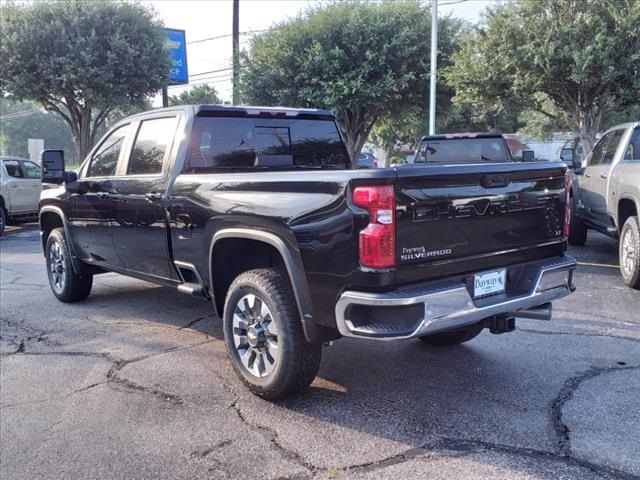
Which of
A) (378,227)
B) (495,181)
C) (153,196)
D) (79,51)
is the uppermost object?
(79,51)

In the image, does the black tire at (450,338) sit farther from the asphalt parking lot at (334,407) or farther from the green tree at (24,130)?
the green tree at (24,130)

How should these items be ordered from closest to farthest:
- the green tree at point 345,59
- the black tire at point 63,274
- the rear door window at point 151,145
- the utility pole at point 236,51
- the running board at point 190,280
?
the running board at point 190,280 → the rear door window at point 151,145 → the black tire at point 63,274 → the green tree at point 345,59 → the utility pole at point 236,51

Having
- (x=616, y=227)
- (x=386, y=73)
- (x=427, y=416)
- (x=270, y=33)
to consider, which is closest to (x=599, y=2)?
(x=386, y=73)

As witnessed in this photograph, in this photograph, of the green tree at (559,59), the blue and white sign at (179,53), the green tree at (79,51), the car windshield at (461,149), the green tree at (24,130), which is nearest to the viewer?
the car windshield at (461,149)

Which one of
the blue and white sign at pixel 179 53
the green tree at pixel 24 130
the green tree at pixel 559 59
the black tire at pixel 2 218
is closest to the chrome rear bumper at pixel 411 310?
the green tree at pixel 559 59

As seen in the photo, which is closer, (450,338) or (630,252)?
(450,338)

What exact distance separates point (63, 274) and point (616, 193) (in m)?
6.69

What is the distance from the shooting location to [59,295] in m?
6.82

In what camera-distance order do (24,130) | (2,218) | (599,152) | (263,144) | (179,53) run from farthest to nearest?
(24,130) < (179,53) < (2,218) < (599,152) < (263,144)

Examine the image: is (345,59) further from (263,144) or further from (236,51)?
(263,144)

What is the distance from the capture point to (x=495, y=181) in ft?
11.9

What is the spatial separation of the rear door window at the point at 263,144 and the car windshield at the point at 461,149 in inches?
189

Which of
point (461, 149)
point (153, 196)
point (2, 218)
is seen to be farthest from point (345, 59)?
point (153, 196)

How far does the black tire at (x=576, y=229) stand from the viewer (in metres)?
9.33
